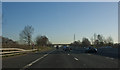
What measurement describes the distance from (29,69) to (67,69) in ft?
7.89

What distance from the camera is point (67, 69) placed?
13469mm

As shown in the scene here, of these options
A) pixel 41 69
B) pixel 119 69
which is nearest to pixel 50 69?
pixel 41 69

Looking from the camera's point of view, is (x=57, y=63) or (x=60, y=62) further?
(x=60, y=62)

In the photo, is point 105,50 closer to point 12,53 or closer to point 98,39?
point 12,53

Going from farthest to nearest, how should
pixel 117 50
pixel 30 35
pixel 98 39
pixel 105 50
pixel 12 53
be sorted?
1. pixel 98 39
2. pixel 30 35
3. pixel 105 50
4. pixel 117 50
5. pixel 12 53

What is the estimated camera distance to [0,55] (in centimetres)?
2791

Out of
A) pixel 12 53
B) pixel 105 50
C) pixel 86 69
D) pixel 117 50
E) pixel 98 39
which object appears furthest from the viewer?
pixel 98 39

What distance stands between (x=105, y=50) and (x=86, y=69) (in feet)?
130

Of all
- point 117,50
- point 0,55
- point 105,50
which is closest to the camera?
point 0,55

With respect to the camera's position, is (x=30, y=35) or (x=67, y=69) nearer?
(x=67, y=69)

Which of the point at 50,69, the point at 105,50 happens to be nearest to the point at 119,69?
the point at 50,69

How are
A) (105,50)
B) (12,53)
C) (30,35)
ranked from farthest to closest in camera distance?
1. (30,35)
2. (105,50)
3. (12,53)

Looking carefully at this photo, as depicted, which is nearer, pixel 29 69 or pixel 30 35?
pixel 29 69

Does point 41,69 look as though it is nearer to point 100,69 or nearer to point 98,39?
point 100,69
